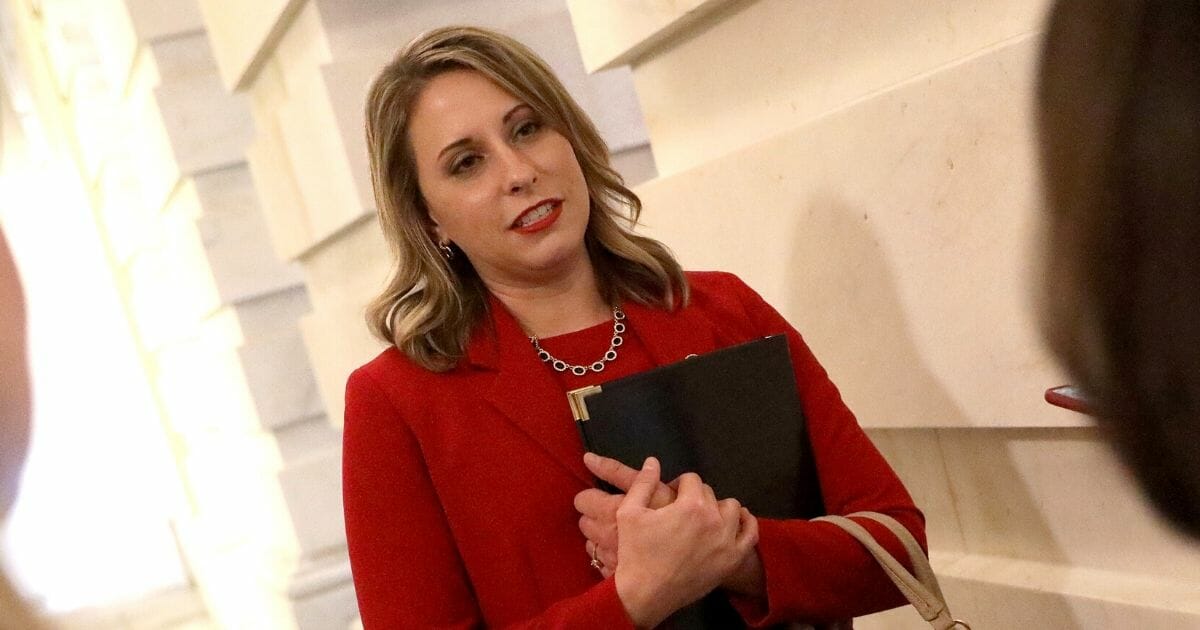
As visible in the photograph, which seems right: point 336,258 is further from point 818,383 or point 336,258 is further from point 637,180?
point 818,383

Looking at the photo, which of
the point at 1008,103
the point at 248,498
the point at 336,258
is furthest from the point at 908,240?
the point at 248,498

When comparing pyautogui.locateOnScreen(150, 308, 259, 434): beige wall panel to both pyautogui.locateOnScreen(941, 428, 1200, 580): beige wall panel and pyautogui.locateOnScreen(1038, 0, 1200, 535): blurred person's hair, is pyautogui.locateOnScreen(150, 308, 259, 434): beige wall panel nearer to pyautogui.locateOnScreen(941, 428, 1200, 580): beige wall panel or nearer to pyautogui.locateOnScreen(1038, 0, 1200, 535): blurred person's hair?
pyautogui.locateOnScreen(941, 428, 1200, 580): beige wall panel

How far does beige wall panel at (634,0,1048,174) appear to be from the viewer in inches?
61.6

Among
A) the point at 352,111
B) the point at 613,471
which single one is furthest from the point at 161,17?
the point at 613,471

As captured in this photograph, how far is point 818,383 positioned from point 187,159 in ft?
9.98

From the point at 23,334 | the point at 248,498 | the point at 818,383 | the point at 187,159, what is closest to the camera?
the point at 23,334

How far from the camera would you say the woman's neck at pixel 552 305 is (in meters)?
1.66

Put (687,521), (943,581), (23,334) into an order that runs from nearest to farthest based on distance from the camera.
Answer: (23,334) → (687,521) → (943,581)

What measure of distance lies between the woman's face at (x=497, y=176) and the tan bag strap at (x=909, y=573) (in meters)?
0.50

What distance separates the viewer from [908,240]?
1.66m

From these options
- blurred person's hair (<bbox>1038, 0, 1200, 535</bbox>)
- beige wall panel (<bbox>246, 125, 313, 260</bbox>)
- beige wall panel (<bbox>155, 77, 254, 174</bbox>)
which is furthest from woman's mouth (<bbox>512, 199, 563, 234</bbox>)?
beige wall panel (<bbox>155, 77, 254, 174</bbox>)

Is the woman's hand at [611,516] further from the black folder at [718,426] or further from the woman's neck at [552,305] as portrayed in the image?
the woman's neck at [552,305]

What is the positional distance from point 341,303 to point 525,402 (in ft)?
7.23

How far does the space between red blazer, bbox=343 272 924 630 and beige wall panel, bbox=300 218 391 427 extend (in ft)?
5.32
